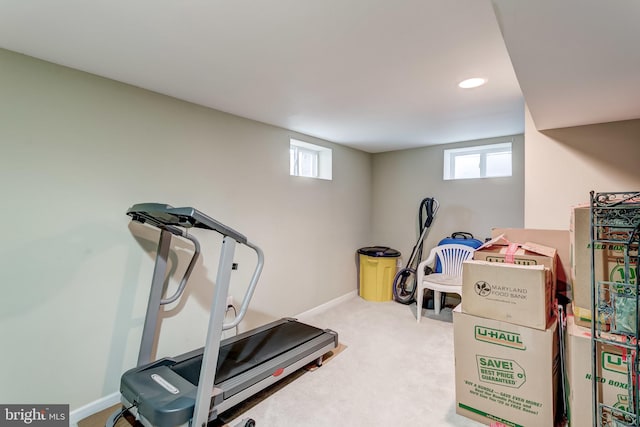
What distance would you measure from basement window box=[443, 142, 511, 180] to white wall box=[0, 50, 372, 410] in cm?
263

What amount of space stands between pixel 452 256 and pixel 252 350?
2.55 m

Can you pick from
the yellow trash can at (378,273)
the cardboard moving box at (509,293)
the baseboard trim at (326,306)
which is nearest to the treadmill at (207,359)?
the baseboard trim at (326,306)

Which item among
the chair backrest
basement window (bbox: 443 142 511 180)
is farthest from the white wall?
basement window (bbox: 443 142 511 180)

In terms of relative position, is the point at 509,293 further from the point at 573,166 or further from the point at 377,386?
the point at 573,166

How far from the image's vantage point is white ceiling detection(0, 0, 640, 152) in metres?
1.09

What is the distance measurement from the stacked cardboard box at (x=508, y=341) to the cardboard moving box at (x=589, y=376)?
0.14 m

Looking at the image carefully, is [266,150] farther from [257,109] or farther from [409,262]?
[409,262]

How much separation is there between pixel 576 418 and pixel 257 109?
9.12 ft

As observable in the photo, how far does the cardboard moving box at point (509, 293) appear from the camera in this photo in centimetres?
156

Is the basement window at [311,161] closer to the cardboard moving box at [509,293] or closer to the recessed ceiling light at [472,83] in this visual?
the recessed ceiling light at [472,83]

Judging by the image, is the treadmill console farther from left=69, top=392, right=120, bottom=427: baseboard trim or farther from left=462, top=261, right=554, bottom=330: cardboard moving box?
left=462, top=261, right=554, bottom=330: cardboard moving box

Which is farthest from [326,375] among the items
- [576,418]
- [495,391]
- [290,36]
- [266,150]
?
[290,36]

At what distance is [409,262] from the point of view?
4117 mm

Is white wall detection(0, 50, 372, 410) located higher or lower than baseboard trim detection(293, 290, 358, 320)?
higher
